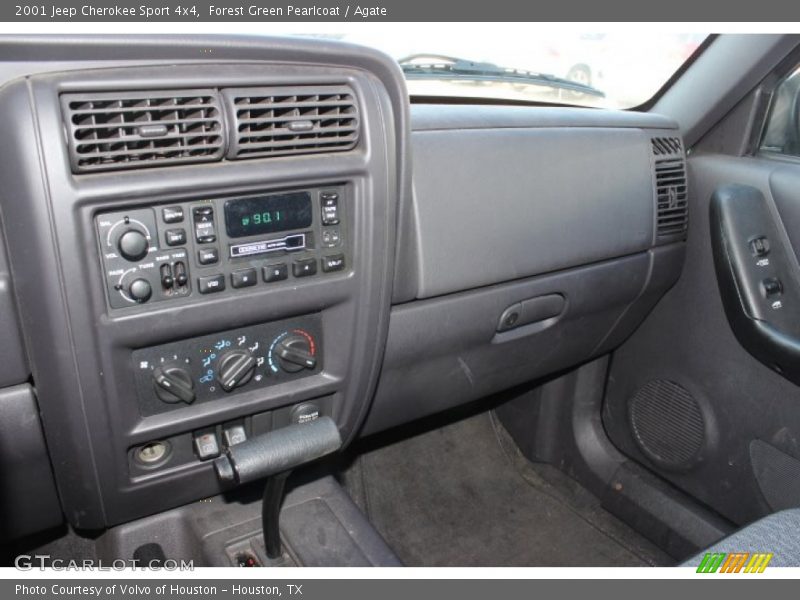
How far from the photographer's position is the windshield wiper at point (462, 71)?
166 centimetres

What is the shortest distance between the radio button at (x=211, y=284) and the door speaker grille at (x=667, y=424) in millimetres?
1455

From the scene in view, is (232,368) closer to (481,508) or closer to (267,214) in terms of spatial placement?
(267,214)

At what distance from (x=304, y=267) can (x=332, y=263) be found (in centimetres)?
5

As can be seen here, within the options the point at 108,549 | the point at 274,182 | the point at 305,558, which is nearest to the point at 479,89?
the point at 274,182

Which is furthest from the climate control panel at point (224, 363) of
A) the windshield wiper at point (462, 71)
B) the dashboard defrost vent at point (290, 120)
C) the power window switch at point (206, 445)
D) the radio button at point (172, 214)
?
the windshield wiper at point (462, 71)

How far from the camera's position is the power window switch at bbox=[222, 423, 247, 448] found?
52.9 inches

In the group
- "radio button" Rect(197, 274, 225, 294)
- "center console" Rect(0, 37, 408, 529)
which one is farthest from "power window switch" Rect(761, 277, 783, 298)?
"radio button" Rect(197, 274, 225, 294)

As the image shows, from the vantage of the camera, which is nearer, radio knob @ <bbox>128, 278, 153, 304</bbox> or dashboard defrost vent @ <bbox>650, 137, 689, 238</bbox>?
radio knob @ <bbox>128, 278, 153, 304</bbox>

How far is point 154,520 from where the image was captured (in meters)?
1.49

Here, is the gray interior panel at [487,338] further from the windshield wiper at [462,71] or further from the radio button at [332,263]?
the windshield wiper at [462,71]

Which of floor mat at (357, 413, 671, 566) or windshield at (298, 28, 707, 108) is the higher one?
windshield at (298, 28, 707, 108)

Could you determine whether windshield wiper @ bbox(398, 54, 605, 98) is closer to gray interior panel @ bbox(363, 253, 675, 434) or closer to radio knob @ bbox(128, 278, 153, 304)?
gray interior panel @ bbox(363, 253, 675, 434)

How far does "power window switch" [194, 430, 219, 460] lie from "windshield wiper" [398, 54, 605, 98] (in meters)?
0.92

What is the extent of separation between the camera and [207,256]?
1115 millimetres
